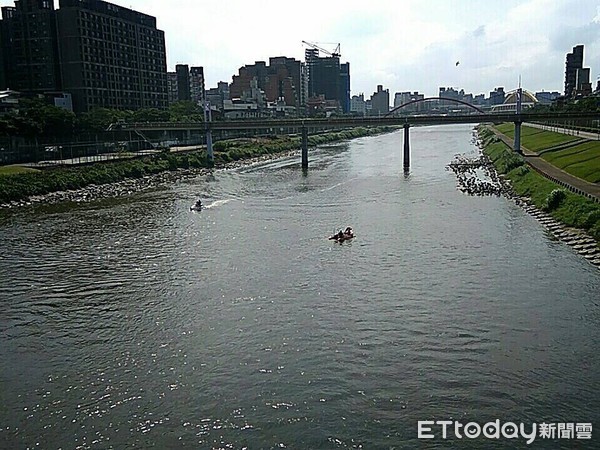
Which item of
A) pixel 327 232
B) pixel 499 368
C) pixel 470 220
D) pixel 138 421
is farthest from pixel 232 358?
pixel 470 220

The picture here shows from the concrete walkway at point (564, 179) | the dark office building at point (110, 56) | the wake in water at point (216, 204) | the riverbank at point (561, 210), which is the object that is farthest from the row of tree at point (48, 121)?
the concrete walkway at point (564, 179)

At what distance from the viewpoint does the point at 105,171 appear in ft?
136

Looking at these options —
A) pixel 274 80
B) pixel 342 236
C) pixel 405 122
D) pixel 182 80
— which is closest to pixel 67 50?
pixel 405 122

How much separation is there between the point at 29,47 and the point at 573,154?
222ft

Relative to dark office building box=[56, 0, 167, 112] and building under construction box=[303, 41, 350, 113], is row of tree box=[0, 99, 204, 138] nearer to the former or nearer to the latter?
dark office building box=[56, 0, 167, 112]

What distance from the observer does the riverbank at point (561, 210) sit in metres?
20.2

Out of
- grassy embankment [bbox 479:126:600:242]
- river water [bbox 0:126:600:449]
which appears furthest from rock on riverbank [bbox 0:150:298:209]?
grassy embankment [bbox 479:126:600:242]

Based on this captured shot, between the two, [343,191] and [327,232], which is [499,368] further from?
[343,191]

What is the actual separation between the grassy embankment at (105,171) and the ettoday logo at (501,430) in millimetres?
28102

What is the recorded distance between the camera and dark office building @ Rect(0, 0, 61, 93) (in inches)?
3068

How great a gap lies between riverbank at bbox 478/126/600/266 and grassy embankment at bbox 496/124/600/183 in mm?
1820

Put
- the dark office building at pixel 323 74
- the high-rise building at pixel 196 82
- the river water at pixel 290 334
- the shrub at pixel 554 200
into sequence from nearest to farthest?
the river water at pixel 290 334 < the shrub at pixel 554 200 < the high-rise building at pixel 196 82 < the dark office building at pixel 323 74

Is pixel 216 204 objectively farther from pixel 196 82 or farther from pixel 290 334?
pixel 196 82

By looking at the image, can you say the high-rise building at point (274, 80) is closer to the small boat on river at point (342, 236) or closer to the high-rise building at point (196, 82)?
the high-rise building at point (196, 82)
